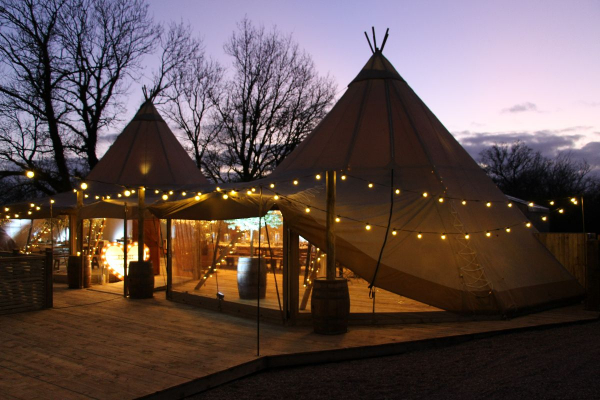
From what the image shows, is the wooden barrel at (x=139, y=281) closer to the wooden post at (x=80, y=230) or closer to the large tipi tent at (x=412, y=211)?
the wooden post at (x=80, y=230)

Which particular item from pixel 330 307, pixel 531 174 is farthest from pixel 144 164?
pixel 531 174

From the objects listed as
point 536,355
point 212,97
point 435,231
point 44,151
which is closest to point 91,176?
point 44,151

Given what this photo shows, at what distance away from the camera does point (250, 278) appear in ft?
25.9

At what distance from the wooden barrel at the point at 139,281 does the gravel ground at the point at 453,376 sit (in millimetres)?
4811

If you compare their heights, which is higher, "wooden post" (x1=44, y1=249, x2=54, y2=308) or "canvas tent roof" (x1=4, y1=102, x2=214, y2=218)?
"canvas tent roof" (x1=4, y1=102, x2=214, y2=218)

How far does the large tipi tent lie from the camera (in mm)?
7066

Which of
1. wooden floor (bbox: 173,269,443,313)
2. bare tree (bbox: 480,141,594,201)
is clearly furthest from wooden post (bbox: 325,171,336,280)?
bare tree (bbox: 480,141,594,201)

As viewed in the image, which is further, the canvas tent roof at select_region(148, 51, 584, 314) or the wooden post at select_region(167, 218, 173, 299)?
the wooden post at select_region(167, 218, 173, 299)

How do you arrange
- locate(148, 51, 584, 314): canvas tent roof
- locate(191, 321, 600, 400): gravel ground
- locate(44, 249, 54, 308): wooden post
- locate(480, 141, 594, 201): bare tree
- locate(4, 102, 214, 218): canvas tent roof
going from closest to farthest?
locate(191, 321, 600, 400): gravel ground < locate(148, 51, 584, 314): canvas tent roof < locate(44, 249, 54, 308): wooden post < locate(4, 102, 214, 218): canvas tent roof < locate(480, 141, 594, 201): bare tree

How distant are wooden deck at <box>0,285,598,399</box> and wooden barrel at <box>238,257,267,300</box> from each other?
447 millimetres

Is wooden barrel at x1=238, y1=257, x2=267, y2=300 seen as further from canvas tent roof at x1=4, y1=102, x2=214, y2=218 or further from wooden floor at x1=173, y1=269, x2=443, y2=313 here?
canvas tent roof at x1=4, y1=102, x2=214, y2=218

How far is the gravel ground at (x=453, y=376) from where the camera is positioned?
436cm

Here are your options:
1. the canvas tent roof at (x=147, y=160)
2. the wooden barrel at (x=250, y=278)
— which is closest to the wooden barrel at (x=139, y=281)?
the wooden barrel at (x=250, y=278)

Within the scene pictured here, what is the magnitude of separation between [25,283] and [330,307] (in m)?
4.75
